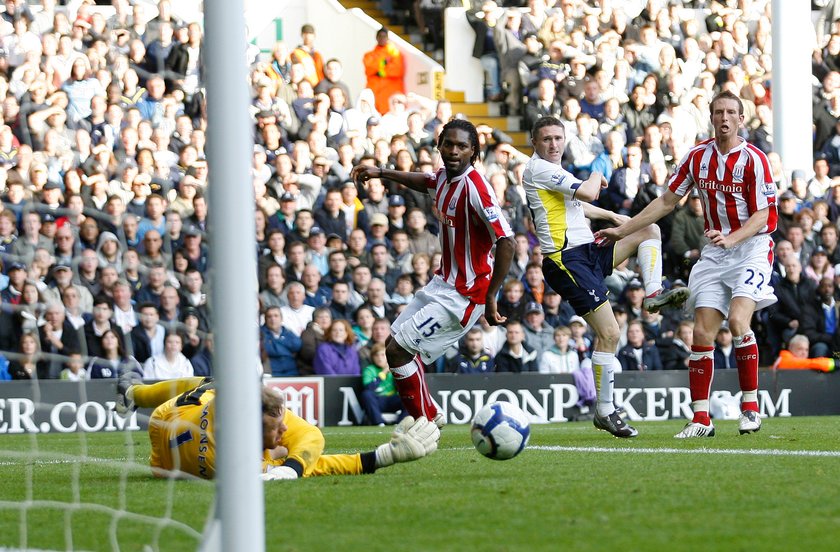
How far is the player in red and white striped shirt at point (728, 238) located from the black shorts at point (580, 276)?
357mm

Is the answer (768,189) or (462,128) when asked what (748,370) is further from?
(462,128)

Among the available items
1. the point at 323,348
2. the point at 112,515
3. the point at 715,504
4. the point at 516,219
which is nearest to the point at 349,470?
the point at 112,515

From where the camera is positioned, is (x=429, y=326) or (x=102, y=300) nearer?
(x=102, y=300)

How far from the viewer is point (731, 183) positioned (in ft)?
31.9

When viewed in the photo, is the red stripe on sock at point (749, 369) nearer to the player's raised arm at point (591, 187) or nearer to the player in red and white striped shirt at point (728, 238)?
the player in red and white striped shirt at point (728, 238)

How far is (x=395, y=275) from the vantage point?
597 inches

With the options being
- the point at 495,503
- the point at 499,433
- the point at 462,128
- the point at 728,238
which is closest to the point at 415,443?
the point at 499,433

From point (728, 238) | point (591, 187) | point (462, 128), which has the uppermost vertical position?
point (462, 128)

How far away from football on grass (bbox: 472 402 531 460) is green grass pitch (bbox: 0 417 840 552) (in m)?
0.12

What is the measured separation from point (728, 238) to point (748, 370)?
41.8 inches

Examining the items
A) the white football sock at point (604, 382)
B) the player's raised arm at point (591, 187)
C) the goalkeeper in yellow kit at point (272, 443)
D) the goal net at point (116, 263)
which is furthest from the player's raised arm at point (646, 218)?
the goalkeeper in yellow kit at point (272, 443)

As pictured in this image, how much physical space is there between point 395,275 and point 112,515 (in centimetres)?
952

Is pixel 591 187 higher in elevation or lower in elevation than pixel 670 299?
higher

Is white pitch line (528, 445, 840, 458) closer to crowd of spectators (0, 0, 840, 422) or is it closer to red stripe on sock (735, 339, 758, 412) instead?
red stripe on sock (735, 339, 758, 412)
